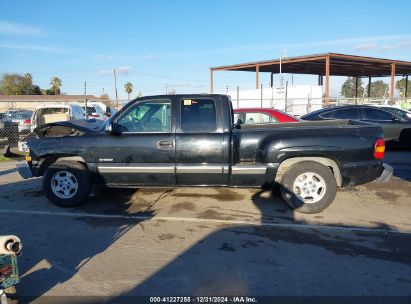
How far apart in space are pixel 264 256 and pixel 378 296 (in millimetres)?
1293

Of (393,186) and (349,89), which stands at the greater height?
(349,89)

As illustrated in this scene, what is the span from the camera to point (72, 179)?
6566 mm

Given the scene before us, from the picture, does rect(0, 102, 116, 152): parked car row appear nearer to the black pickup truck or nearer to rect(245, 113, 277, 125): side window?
rect(245, 113, 277, 125): side window

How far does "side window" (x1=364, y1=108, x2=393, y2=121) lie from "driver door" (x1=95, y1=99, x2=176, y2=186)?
8.68 meters

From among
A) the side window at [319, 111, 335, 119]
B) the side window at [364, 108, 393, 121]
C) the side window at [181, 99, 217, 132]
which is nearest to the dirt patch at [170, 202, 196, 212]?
Answer: the side window at [181, 99, 217, 132]

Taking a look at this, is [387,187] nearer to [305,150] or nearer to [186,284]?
[305,150]

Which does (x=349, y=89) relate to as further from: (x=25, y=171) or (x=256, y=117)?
(x=25, y=171)

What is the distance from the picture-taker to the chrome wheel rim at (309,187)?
19.8ft

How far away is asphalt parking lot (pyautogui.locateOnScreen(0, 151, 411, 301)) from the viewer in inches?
150

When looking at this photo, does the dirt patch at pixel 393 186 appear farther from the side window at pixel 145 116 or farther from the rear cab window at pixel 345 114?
the rear cab window at pixel 345 114

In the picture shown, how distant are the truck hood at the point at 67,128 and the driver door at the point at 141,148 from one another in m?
0.45

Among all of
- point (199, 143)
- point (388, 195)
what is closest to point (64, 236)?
point (199, 143)

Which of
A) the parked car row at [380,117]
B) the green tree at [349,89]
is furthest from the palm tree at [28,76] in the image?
the parked car row at [380,117]

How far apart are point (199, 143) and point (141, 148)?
0.94 meters
